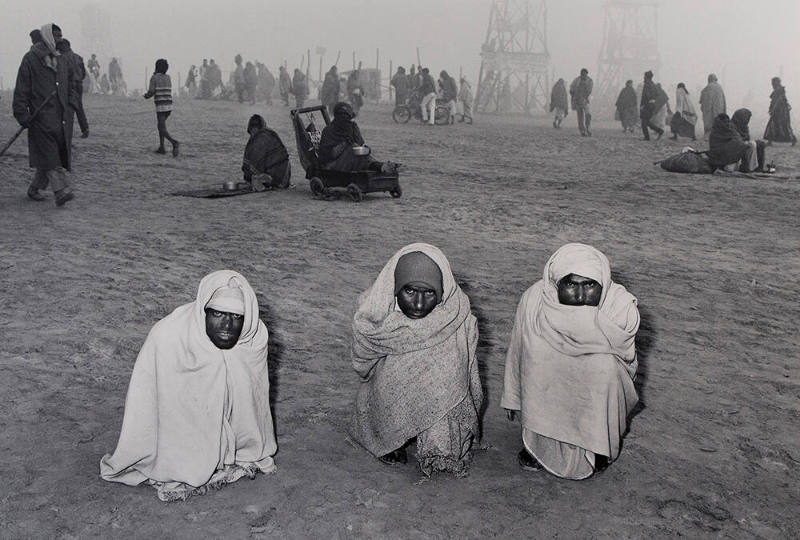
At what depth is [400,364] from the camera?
11.5 feet

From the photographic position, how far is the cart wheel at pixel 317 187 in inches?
407

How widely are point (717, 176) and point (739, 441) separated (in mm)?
10832

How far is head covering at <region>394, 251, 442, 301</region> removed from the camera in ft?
10.9

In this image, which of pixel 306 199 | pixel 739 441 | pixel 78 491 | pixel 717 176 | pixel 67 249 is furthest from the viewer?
pixel 717 176

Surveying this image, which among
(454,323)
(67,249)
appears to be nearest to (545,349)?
→ (454,323)

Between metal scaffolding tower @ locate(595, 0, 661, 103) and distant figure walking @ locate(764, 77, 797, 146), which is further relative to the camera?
metal scaffolding tower @ locate(595, 0, 661, 103)

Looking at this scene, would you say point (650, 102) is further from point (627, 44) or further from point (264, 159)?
point (627, 44)

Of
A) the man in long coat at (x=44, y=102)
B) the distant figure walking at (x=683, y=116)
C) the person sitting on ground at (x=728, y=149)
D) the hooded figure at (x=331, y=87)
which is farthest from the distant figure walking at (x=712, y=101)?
the man in long coat at (x=44, y=102)

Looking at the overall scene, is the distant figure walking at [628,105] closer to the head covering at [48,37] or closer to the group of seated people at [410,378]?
the head covering at [48,37]

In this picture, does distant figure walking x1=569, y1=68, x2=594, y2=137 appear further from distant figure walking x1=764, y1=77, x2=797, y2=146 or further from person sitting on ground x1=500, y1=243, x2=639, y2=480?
person sitting on ground x1=500, y1=243, x2=639, y2=480

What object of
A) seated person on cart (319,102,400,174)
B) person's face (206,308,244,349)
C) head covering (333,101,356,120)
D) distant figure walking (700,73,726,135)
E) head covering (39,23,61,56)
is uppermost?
head covering (39,23,61,56)

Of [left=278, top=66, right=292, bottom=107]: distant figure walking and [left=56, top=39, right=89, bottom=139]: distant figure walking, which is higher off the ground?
[left=278, top=66, right=292, bottom=107]: distant figure walking

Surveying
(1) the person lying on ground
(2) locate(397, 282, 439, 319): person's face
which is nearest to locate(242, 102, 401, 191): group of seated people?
(2) locate(397, 282, 439, 319): person's face

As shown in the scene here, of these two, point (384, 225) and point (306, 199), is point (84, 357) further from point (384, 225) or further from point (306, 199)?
point (306, 199)
